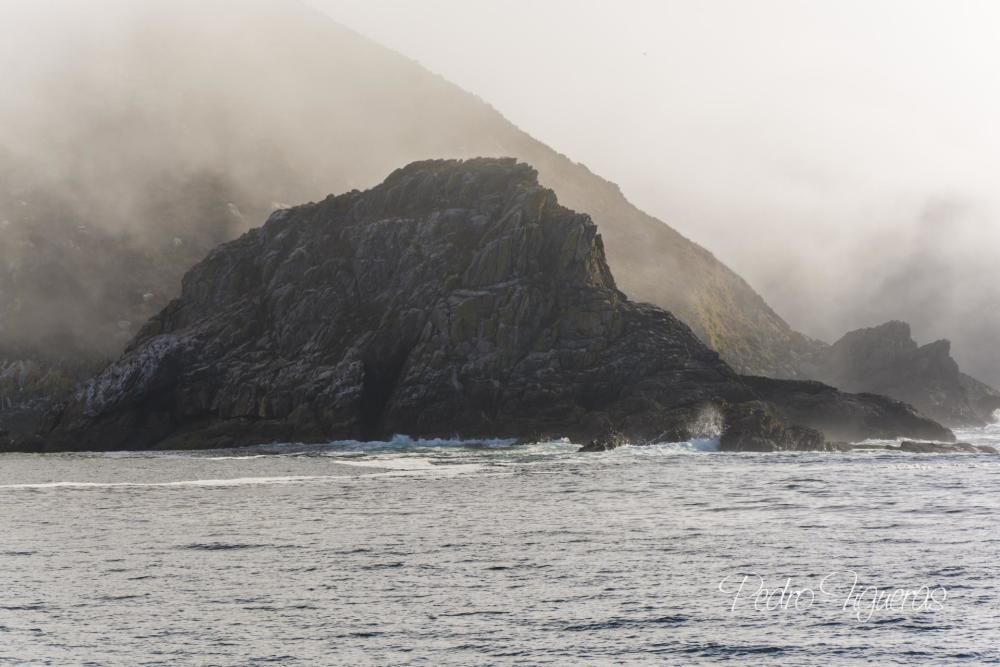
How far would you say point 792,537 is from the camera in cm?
4372

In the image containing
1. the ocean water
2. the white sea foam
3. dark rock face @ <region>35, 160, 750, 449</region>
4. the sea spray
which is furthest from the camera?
dark rock face @ <region>35, 160, 750, 449</region>

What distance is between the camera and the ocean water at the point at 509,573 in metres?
27.6

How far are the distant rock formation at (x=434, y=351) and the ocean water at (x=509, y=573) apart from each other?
6221 cm

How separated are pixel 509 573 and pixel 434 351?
10440cm

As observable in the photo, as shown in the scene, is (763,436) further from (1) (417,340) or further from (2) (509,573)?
(2) (509,573)

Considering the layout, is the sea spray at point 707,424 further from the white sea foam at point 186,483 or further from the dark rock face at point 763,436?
the white sea foam at point 186,483

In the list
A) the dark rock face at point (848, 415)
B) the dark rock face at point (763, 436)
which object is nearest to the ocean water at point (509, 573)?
the dark rock face at point (763, 436)

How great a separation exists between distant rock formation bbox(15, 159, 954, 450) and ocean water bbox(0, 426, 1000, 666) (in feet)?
204

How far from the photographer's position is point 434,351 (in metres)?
141

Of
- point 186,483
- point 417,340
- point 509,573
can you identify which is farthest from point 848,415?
point 509,573

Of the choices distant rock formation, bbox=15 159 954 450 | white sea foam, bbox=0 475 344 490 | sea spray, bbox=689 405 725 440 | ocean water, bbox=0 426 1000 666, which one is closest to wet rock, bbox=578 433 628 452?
distant rock formation, bbox=15 159 954 450

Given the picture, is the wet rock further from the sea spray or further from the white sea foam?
the white sea foam

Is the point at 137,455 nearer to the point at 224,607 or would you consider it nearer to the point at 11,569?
the point at 11,569

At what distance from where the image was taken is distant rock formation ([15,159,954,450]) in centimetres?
13488
